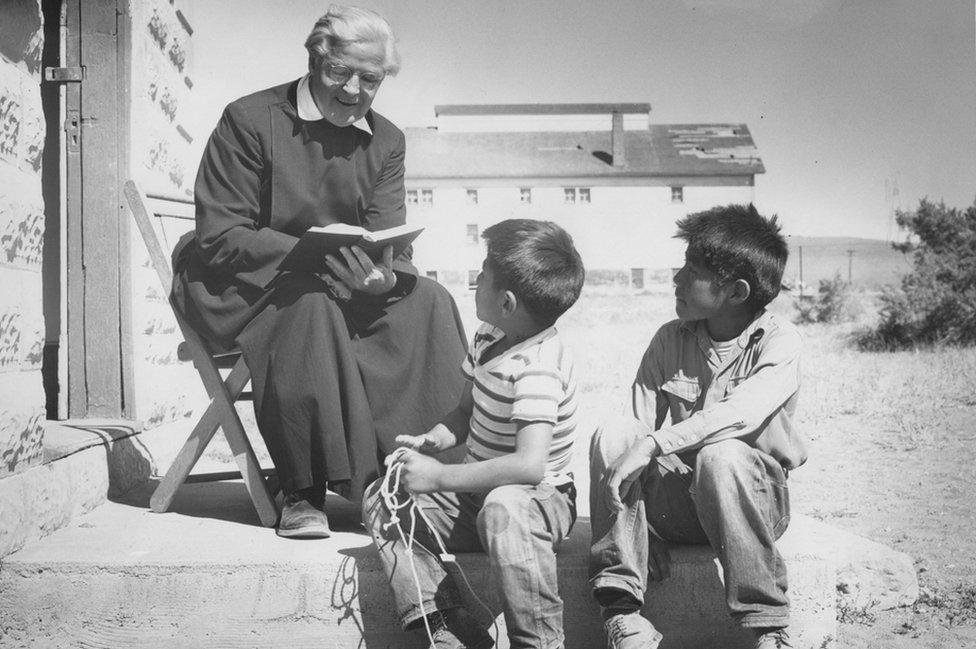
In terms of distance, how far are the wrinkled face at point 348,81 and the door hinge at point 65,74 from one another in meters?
1.58

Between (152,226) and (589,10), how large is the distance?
2.33 metres

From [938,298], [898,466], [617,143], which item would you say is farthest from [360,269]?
[617,143]

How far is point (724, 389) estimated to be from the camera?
2619 millimetres

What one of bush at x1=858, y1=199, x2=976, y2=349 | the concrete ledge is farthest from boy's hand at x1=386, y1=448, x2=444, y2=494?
bush at x1=858, y1=199, x2=976, y2=349

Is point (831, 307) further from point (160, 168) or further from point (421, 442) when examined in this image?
point (421, 442)

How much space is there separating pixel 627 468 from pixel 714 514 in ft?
0.86

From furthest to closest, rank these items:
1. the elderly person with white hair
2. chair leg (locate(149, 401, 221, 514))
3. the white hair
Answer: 1. chair leg (locate(149, 401, 221, 514))
2. the white hair
3. the elderly person with white hair

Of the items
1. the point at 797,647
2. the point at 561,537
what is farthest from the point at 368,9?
the point at 797,647

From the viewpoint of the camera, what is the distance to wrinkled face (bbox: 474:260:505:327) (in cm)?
246

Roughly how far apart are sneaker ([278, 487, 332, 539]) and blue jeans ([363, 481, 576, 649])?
400 mm

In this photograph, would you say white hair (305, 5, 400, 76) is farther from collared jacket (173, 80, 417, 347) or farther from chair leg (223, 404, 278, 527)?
chair leg (223, 404, 278, 527)

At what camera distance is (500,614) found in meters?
2.62

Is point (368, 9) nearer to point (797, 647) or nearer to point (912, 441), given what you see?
point (797, 647)

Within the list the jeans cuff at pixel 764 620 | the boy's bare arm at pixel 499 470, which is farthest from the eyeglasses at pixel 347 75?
the jeans cuff at pixel 764 620
